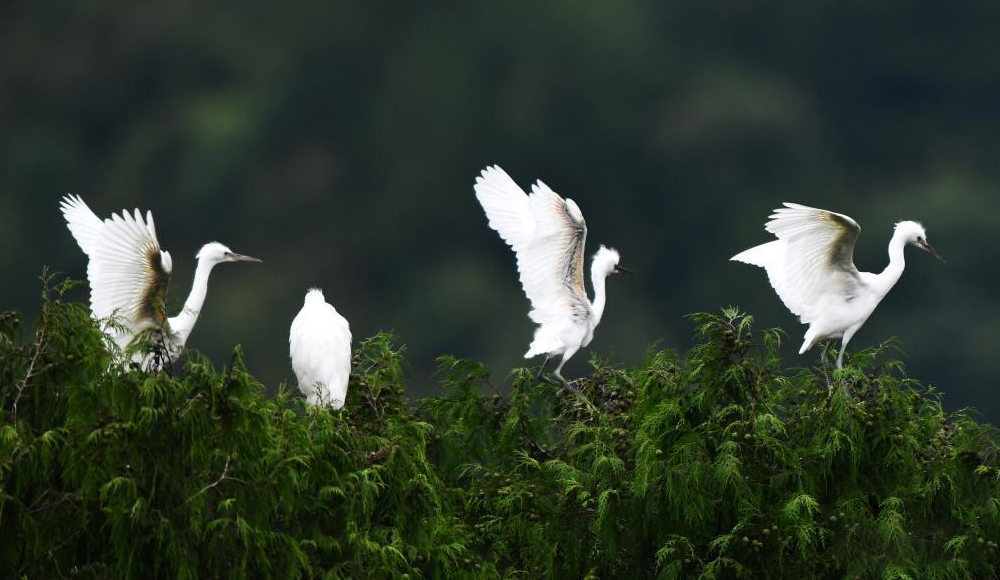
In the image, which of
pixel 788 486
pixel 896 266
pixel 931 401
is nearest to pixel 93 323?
pixel 788 486

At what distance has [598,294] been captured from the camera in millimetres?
10711

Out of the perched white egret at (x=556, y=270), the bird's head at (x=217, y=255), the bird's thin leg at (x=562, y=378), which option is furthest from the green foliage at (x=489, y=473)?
the bird's head at (x=217, y=255)

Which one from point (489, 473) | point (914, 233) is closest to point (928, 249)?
point (914, 233)

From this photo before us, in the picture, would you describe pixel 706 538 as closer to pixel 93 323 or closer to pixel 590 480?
pixel 590 480

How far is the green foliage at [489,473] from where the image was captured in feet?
17.1

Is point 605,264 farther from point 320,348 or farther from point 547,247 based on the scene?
point 320,348

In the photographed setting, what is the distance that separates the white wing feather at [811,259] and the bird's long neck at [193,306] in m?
3.49

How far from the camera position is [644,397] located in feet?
24.0

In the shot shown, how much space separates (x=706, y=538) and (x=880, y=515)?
30.0 inches

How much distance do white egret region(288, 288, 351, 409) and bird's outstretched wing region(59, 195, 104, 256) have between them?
128cm

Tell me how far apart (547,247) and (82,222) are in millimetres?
2845

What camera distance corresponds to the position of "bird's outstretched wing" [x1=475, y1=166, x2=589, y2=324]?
32.4 feet

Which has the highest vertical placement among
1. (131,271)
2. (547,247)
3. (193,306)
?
(547,247)

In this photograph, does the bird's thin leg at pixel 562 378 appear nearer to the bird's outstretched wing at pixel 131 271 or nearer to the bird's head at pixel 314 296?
the bird's head at pixel 314 296
